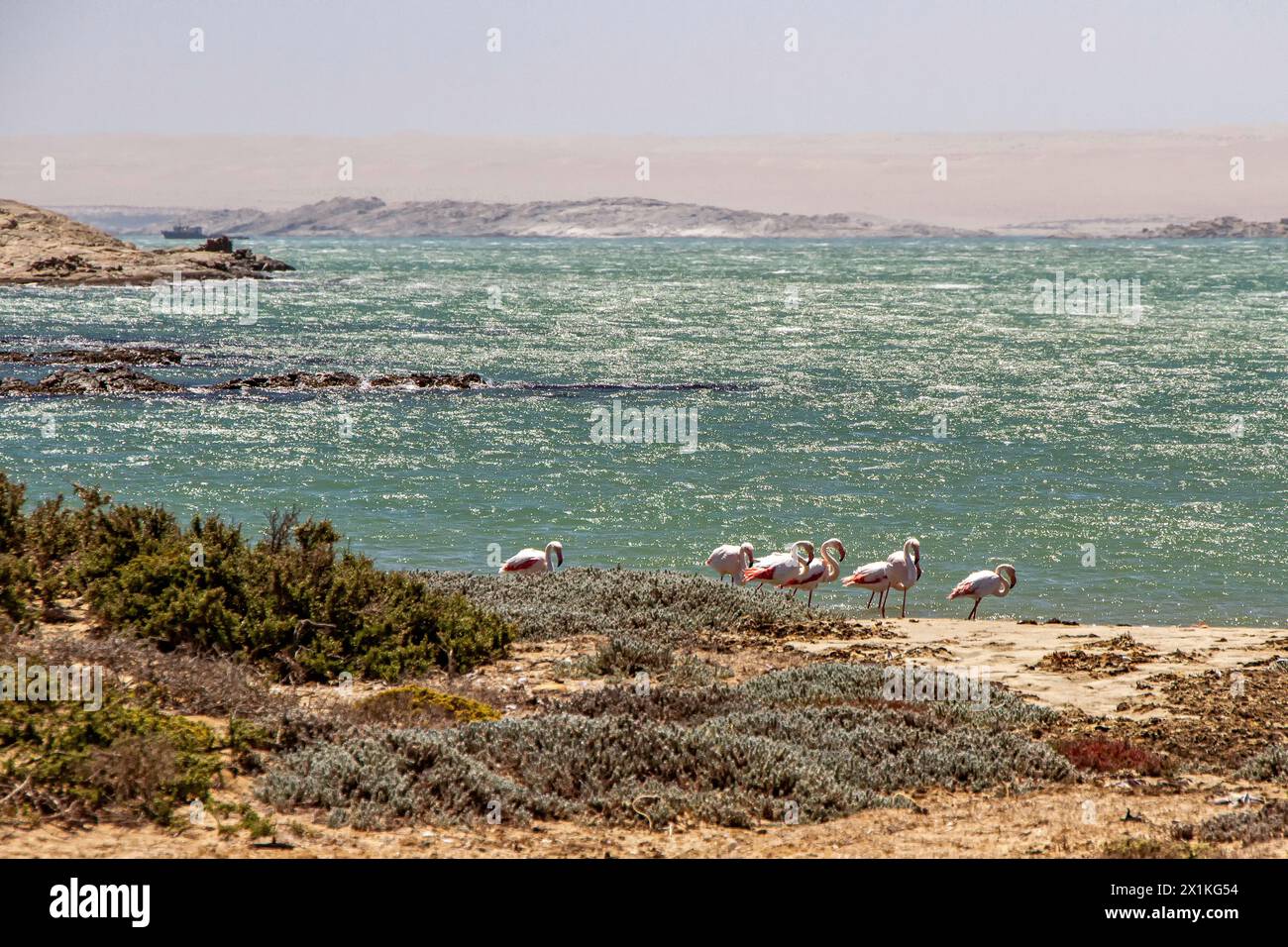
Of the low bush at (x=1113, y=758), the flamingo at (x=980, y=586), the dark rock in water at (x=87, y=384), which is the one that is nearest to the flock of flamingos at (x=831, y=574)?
the flamingo at (x=980, y=586)

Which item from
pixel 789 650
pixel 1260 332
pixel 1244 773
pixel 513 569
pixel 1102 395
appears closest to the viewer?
pixel 1244 773

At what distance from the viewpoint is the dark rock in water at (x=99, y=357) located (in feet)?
147

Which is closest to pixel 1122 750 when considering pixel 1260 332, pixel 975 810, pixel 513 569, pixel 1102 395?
pixel 975 810

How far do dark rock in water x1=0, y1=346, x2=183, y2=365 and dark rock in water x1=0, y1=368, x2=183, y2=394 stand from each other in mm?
3722

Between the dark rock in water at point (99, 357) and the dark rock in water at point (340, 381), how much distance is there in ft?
17.3

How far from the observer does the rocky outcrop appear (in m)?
88.1

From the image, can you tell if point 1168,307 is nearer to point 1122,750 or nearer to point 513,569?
point 513,569

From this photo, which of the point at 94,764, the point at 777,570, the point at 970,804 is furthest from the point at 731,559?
the point at 94,764

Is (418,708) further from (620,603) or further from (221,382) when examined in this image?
(221,382)

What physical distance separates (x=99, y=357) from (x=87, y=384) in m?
5.64

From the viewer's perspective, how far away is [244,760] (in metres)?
9.04

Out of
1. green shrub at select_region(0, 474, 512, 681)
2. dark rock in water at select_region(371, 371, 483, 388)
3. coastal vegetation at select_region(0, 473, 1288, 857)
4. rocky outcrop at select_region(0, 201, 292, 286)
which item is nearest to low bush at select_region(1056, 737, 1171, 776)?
coastal vegetation at select_region(0, 473, 1288, 857)

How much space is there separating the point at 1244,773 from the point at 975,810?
2.39 m

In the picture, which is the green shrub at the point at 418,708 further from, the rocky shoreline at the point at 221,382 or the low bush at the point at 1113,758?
the rocky shoreline at the point at 221,382
